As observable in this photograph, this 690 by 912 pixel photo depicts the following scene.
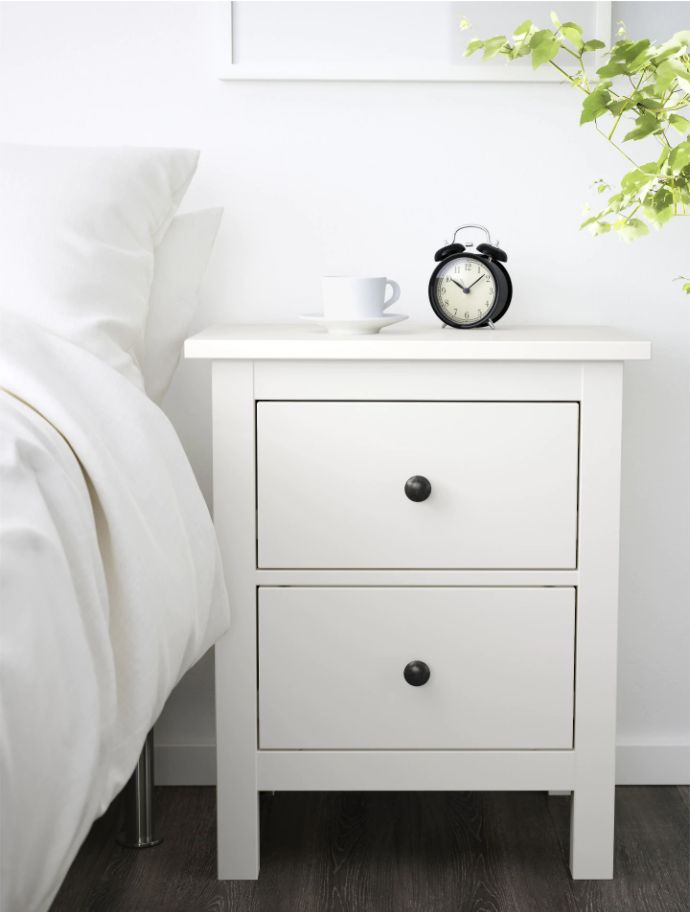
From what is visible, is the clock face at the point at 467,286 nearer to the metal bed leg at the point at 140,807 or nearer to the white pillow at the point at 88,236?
the white pillow at the point at 88,236

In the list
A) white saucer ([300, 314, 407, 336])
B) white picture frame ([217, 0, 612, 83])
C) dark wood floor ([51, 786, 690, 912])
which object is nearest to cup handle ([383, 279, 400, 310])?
white saucer ([300, 314, 407, 336])

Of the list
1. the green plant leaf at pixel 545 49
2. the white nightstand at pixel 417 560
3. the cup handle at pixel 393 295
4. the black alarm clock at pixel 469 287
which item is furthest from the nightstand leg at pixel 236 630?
the green plant leaf at pixel 545 49

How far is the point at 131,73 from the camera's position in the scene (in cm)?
167

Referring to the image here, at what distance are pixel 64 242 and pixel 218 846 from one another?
838 mm

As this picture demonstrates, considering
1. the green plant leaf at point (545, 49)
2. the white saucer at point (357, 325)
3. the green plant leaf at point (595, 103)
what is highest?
the green plant leaf at point (545, 49)

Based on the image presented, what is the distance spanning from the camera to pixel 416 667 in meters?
1.35

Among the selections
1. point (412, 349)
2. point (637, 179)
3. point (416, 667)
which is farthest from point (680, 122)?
point (416, 667)

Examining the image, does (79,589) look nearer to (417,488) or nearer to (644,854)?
(417,488)

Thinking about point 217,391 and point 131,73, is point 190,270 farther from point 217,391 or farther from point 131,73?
point 131,73

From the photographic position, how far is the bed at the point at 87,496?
0.74 m

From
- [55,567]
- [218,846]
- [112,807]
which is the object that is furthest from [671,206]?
[112,807]

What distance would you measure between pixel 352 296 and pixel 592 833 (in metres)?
0.81

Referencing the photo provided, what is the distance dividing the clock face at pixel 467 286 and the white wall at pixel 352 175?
169 millimetres

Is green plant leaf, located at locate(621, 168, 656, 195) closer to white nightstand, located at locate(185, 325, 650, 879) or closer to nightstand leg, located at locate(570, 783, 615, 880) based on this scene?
white nightstand, located at locate(185, 325, 650, 879)
